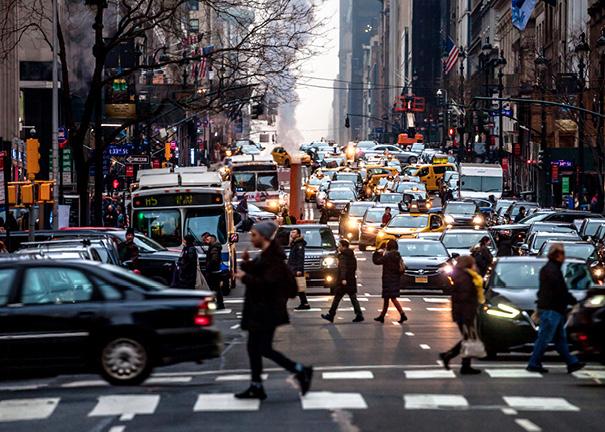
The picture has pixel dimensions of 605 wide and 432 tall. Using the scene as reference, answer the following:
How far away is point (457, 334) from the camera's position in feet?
83.8

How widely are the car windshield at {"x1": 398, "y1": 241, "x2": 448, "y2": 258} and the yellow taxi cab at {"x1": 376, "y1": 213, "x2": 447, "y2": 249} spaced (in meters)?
11.2

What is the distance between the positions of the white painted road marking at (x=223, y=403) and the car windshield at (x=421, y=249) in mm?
22509

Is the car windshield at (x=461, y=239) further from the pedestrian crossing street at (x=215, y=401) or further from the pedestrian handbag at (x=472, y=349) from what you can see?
the pedestrian crossing street at (x=215, y=401)

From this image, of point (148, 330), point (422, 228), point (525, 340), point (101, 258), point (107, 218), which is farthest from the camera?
point (107, 218)

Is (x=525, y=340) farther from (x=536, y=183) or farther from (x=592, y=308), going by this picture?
(x=536, y=183)

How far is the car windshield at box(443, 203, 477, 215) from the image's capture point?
60.4 m

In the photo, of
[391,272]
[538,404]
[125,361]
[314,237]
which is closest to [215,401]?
[125,361]

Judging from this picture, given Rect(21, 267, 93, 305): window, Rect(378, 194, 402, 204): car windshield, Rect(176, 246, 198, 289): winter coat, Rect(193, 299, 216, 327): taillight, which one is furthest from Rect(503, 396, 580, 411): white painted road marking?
Rect(378, 194, 402, 204): car windshield

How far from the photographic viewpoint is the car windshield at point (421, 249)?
3869 centimetres

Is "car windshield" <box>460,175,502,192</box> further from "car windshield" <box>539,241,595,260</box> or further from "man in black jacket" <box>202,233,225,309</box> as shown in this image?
"man in black jacket" <box>202,233,225,309</box>

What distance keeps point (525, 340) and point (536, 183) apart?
79.4 m

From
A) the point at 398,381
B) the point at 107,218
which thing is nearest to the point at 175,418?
the point at 398,381

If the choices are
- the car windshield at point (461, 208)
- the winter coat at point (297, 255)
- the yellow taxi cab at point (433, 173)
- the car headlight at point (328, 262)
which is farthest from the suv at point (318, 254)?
the yellow taxi cab at point (433, 173)

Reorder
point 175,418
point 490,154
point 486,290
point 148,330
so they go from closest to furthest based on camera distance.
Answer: point 175,418
point 148,330
point 486,290
point 490,154
